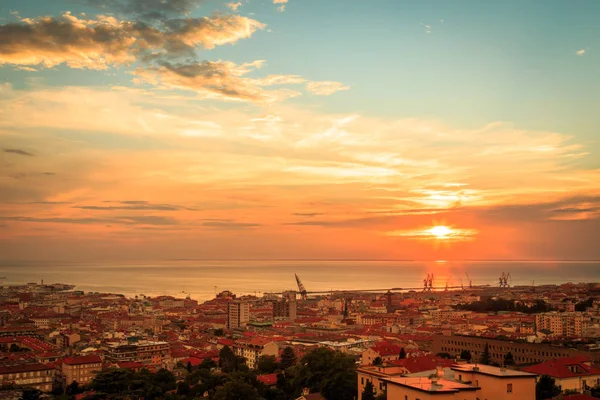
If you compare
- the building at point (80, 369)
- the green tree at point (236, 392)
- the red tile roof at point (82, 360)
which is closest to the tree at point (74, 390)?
the building at point (80, 369)

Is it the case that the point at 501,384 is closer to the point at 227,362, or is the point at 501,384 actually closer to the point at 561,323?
the point at 227,362

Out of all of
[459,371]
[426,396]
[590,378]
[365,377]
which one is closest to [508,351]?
[590,378]

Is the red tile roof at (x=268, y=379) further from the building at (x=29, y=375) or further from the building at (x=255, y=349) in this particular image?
the building at (x=29, y=375)

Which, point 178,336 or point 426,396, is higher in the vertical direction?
point 426,396

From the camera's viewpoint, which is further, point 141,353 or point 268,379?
point 141,353

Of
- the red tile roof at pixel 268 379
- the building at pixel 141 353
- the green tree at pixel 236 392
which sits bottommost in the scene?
the building at pixel 141 353

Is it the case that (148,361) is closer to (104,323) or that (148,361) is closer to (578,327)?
(104,323)

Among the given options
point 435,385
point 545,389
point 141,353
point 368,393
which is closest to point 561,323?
point 141,353
